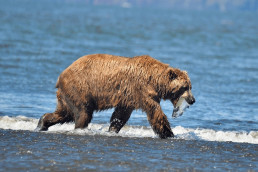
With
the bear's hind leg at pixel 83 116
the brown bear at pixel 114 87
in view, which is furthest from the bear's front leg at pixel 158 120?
the bear's hind leg at pixel 83 116

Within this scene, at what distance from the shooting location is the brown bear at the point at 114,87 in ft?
29.9

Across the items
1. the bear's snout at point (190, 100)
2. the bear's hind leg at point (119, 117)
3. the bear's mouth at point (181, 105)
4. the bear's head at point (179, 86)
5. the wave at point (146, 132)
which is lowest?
the wave at point (146, 132)

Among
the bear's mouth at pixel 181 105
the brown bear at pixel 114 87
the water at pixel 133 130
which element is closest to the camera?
the water at pixel 133 130

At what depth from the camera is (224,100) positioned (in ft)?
48.3

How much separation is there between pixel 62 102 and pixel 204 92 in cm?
740

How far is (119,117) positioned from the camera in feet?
31.3

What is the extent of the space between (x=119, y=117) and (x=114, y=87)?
65cm

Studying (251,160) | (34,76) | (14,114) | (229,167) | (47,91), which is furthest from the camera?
(34,76)

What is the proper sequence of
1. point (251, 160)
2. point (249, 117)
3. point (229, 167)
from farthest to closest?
point (249, 117)
point (251, 160)
point (229, 167)

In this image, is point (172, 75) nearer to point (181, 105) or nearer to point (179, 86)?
point (179, 86)

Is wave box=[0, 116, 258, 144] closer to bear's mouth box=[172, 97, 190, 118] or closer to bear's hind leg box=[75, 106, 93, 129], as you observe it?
bear's hind leg box=[75, 106, 93, 129]

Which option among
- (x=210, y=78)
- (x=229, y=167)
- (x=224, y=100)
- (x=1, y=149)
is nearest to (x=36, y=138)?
(x=1, y=149)

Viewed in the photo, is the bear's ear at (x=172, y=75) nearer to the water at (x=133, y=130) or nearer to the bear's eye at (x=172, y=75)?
the bear's eye at (x=172, y=75)

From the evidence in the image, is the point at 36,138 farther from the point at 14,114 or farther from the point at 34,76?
the point at 34,76
